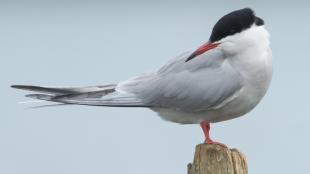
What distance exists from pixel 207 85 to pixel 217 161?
2.21 ft

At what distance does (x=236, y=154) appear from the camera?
4926 mm

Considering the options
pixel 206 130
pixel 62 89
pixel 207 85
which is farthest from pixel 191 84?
pixel 62 89

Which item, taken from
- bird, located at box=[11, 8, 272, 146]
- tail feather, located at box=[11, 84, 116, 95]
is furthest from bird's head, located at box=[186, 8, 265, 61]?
tail feather, located at box=[11, 84, 116, 95]

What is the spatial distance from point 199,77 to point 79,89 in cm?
79

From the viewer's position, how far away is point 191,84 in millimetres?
5480

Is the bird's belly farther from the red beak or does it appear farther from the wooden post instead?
the wooden post

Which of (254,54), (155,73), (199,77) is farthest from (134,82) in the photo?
(254,54)

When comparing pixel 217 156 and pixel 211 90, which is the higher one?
pixel 211 90

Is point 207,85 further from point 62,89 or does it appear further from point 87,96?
point 62,89

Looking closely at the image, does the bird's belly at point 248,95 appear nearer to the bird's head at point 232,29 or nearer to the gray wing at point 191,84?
the gray wing at point 191,84

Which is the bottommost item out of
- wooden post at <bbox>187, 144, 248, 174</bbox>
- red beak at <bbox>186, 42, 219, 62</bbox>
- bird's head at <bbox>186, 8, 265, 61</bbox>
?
wooden post at <bbox>187, 144, 248, 174</bbox>

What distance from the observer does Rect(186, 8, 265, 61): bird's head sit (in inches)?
203

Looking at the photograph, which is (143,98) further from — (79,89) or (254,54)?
(254,54)

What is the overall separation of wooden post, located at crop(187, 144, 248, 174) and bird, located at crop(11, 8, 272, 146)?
0.75ft
